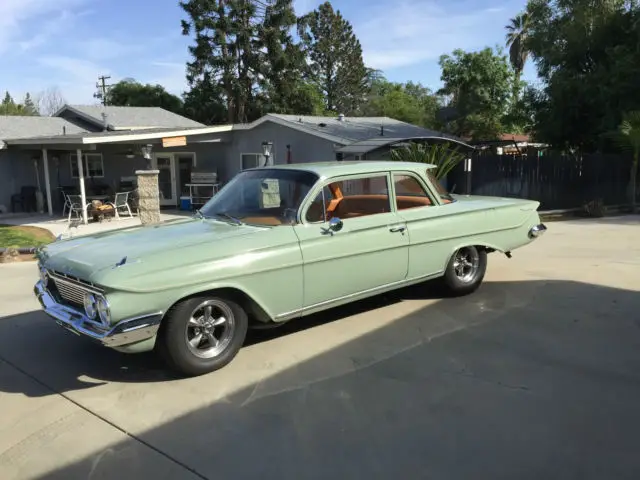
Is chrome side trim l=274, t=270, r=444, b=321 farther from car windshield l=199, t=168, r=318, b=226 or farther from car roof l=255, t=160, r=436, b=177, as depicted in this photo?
car roof l=255, t=160, r=436, b=177

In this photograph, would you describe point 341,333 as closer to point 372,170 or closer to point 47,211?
point 372,170

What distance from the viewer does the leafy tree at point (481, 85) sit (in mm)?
30719

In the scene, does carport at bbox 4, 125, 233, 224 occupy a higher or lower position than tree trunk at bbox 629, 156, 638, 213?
higher

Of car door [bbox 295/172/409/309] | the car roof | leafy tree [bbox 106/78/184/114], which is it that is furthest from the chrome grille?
leafy tree [bbox 106/78/184/114]

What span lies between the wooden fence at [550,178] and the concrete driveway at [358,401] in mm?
9424

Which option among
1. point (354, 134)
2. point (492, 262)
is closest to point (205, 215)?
point (492, 262)

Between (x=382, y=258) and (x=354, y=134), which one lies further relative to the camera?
(x=354, y=134)

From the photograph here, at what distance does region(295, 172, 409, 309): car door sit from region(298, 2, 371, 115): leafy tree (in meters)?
42.5

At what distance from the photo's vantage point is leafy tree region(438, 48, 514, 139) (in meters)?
30.7

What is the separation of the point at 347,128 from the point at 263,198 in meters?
13.6

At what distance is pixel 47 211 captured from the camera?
19188 millimetres

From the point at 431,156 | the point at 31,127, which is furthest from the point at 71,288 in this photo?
the point at 31,127

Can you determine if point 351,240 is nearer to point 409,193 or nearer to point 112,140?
point 409,193

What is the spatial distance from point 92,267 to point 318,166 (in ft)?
7.87
